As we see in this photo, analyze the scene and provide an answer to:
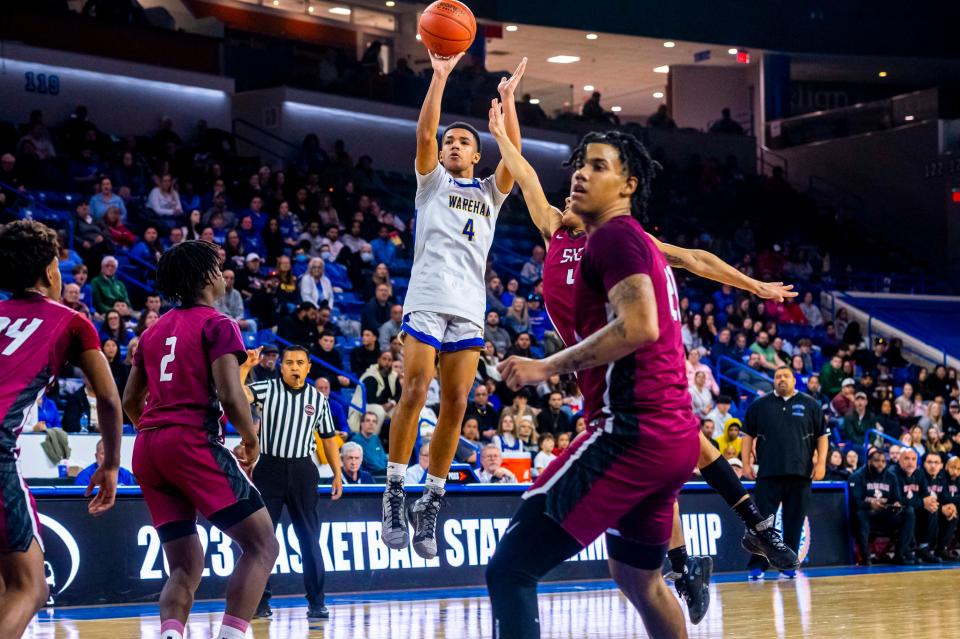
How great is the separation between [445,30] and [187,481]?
9.47 ft

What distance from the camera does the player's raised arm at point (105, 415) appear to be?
509cm

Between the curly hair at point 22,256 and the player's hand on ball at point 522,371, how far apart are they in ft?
6.90

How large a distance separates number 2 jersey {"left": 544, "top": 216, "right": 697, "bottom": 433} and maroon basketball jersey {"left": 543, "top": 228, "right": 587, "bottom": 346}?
58.1 inches

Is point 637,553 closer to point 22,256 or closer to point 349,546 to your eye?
point 22,256

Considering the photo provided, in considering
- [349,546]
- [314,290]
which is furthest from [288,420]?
[314,290]

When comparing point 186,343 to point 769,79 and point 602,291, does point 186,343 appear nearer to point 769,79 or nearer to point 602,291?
point 602,291

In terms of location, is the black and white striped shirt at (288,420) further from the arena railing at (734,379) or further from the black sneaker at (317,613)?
Answer: the arena railing at (734,379)

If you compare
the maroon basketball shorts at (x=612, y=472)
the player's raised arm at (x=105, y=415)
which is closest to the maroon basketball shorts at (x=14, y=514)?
the player's raised arm at (x=105, y=415)

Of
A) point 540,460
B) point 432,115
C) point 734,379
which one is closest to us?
point 432,115

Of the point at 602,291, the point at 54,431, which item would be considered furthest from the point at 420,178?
the point at 54,431

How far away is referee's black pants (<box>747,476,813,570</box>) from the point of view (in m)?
13.3

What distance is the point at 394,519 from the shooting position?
22.5ft

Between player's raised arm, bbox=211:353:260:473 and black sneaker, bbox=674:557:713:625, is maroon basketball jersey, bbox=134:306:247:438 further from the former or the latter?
black sneaker, bbox=674:557:713:625

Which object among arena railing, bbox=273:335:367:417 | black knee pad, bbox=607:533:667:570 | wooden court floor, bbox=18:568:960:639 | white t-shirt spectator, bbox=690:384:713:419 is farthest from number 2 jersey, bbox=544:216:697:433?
white t-shirt spectator, bbox=690:384:713:419
